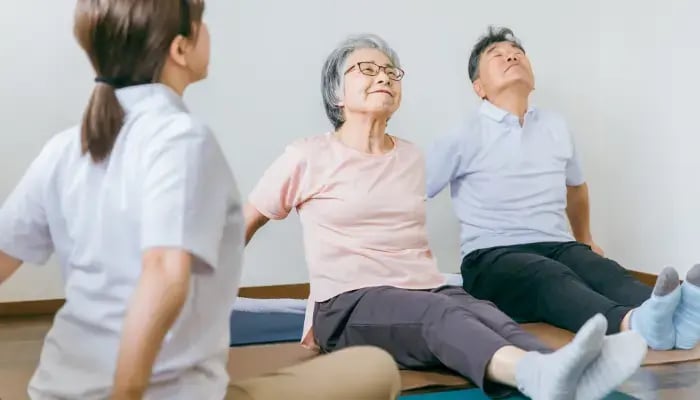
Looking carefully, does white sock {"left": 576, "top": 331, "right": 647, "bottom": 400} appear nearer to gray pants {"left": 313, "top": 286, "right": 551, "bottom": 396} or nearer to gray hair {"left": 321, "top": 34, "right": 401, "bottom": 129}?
gray pants {"left": 313, "top": 286, "right": 551, "bottom": 396}

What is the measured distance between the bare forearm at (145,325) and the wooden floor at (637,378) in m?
0.80

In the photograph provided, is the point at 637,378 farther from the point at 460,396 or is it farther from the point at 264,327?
the point at 264,327

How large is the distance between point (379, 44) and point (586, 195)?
0.99 m

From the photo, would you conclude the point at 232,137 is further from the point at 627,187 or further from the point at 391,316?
the point at 627,187

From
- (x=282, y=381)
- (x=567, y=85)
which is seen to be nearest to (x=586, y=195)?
(x=567, y=85)

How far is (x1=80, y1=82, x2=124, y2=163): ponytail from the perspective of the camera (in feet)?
3.26

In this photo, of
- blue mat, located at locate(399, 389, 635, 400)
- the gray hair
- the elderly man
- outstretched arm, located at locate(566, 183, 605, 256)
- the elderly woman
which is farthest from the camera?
outstretched arm, located at locate(566, 183, 605, 256)

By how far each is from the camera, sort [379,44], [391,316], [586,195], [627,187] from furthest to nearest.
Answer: [627,187] < [586,195] < [379,44] < [391,316]

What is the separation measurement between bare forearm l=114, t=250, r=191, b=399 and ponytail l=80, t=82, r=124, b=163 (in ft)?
0.58

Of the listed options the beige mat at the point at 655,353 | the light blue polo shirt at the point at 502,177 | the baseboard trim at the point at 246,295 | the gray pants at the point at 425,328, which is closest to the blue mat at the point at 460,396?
the gray pants at the point at 425,328

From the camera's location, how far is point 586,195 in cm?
269

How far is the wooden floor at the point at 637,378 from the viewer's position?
1.58m

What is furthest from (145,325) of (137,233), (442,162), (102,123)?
(442,162)

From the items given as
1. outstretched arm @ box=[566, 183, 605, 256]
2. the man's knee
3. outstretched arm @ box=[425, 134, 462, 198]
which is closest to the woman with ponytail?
the man's knee
